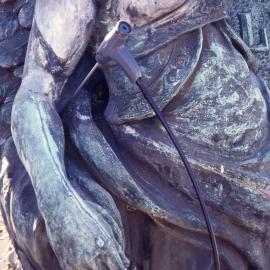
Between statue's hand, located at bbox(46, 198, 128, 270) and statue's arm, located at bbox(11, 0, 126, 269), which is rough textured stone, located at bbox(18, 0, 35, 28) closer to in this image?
statue's arm, located at bbox(11, 0, 126, 269)

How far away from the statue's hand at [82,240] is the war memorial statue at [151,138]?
0.08 meters

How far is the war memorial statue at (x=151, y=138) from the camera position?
2227 mm

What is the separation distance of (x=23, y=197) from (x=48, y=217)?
25cm

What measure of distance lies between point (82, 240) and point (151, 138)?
384 millimetres

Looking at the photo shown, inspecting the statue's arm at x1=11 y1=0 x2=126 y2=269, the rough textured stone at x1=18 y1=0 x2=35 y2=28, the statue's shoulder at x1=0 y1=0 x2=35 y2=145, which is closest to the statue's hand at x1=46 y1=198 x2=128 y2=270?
the statue's arm at x1=11 y1=0 x2=126 y2=269

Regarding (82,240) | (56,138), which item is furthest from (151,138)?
(82,240)

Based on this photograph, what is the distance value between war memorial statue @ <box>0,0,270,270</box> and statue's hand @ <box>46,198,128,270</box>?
8 centimetres

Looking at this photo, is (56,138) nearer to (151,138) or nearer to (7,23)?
(151,138)

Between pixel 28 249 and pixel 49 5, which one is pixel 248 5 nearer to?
pixel 49 5

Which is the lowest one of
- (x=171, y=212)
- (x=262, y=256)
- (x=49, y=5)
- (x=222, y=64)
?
(x=262, y=256)

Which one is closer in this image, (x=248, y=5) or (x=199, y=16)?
(x=199, y=16)

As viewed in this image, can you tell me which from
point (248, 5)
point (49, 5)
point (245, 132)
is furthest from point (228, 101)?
point (248, 5)

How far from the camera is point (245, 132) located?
231 cm

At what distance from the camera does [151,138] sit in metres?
2.26
